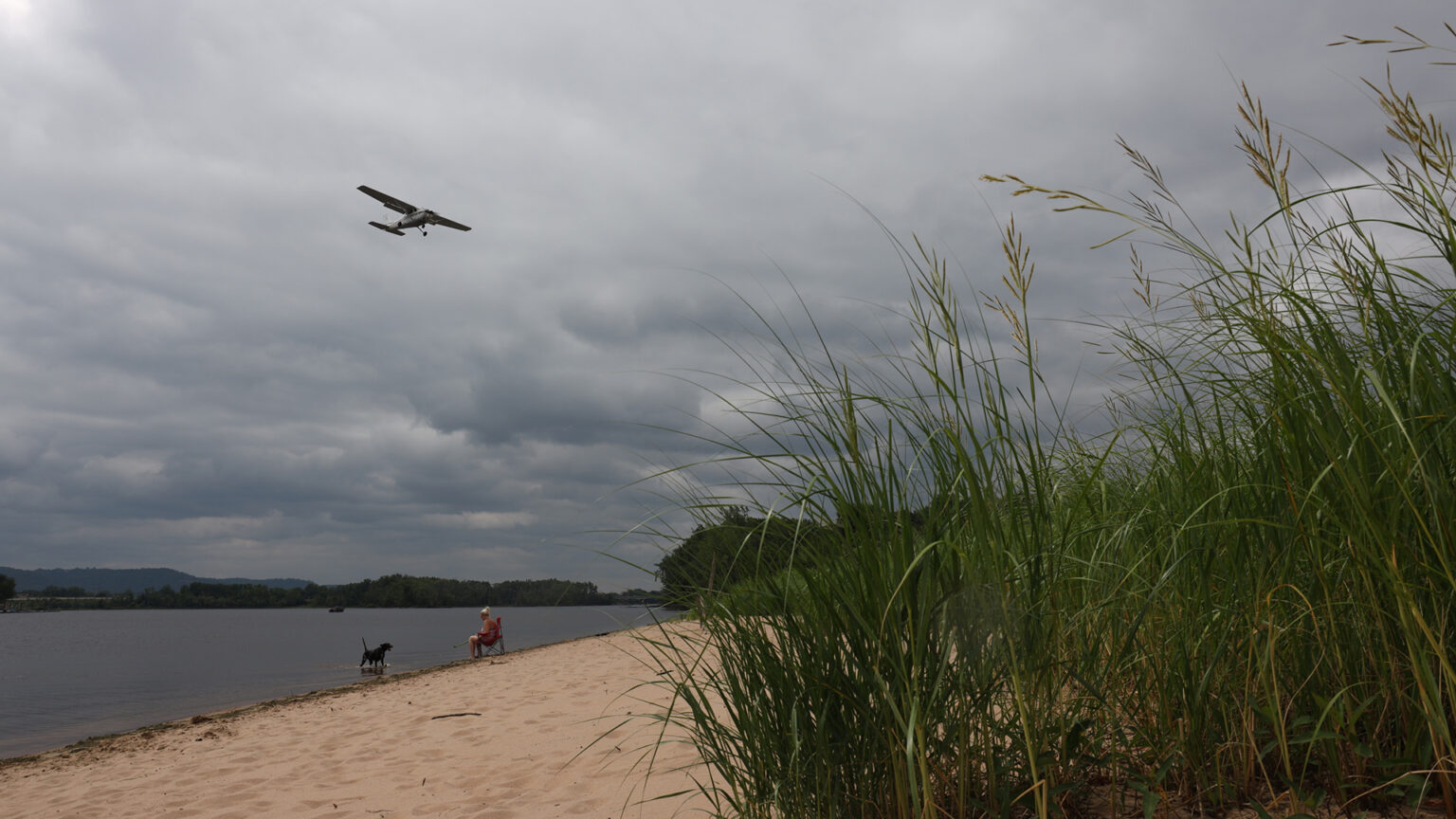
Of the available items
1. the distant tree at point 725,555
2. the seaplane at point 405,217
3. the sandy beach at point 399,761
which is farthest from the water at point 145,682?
the seaplane at point 405,217

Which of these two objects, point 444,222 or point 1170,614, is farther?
point 444,222

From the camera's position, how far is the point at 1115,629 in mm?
2014

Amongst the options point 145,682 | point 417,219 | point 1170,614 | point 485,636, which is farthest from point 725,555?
point 145,682

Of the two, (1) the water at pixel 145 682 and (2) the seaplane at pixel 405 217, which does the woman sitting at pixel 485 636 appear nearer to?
(1) the water at pixel 145 682

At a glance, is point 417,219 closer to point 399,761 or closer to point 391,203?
point 391,203

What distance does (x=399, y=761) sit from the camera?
5938 mm

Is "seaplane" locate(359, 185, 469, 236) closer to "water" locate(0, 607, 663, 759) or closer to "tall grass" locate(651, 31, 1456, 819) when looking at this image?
"water" locate(0, 607, 663, 759)

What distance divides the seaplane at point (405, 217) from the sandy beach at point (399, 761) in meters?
13.7

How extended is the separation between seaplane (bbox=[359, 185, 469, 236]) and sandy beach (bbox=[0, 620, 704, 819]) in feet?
45.1

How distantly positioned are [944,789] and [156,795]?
6.65 meters

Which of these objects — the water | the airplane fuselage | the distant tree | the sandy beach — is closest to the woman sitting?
the water

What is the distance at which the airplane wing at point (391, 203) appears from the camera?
21734 mm

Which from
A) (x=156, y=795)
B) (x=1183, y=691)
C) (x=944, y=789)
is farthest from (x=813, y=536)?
(x=156, y=795)

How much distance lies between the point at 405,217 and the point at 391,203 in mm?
1411
